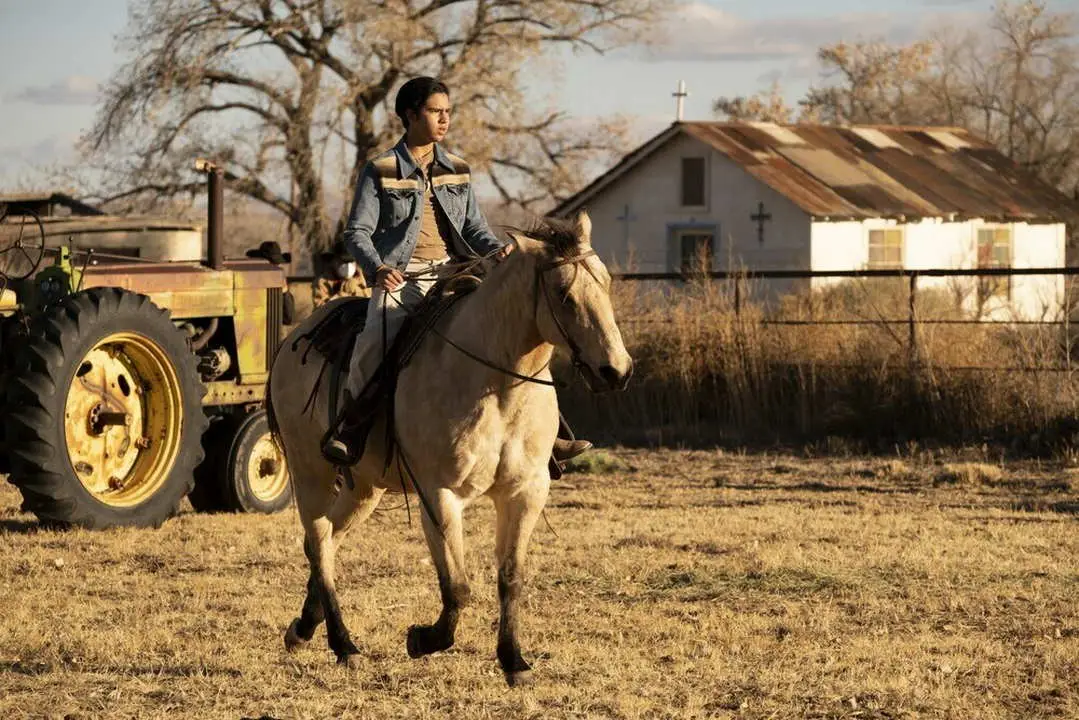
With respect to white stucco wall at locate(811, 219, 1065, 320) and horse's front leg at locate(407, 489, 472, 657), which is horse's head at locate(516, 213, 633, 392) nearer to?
horse's front leg at locate(407, 489, 472, 657)

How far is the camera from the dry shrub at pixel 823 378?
17.3 metres

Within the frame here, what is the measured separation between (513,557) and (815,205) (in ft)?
103

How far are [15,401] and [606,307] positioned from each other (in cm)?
610

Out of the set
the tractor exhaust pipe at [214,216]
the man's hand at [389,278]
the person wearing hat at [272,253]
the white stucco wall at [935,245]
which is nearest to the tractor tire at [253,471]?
the tractor exhaust pipe at [214,216]

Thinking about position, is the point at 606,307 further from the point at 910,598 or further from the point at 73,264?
the point at 73,264

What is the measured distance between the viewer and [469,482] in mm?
7234

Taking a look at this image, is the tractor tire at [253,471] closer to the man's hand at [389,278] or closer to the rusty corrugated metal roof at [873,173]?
the man's hand at [389,278]

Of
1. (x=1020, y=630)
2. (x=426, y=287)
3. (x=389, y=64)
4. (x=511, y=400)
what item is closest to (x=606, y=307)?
(x=511, y=400)

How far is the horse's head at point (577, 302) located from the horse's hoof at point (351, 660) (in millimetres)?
1808

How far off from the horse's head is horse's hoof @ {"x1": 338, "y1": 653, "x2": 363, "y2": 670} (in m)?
1.81

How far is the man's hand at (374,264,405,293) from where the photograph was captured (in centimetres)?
760

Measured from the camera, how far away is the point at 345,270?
15.3m

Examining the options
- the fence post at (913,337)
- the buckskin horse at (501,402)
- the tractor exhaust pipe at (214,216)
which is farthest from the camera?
the fence post at (913,337)

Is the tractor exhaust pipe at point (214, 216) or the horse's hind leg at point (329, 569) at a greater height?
the tractor exhaust pipe at point (214, 216)
